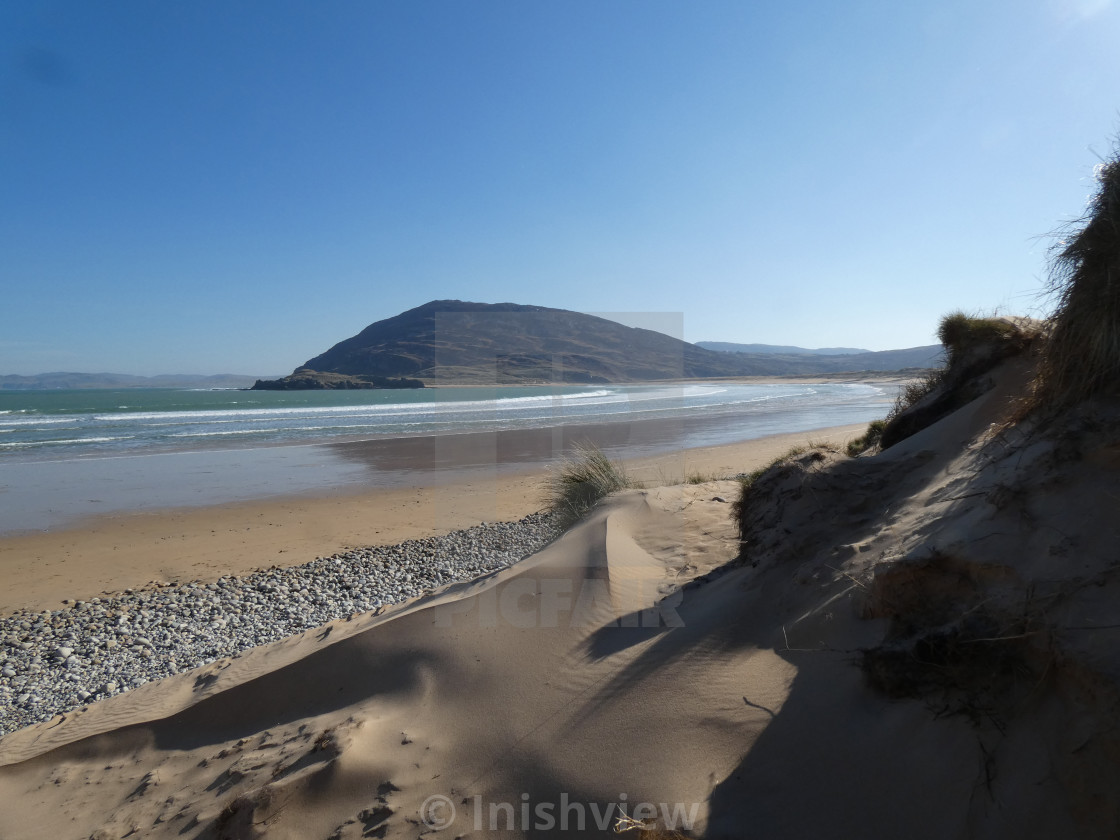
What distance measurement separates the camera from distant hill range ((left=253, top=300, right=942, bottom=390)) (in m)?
55.8

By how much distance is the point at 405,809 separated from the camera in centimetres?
292

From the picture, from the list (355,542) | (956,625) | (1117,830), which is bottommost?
(355,542)

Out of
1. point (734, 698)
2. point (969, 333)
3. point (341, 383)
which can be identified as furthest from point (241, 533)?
point (341, 383)

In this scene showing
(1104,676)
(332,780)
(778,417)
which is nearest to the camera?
(1104,676)

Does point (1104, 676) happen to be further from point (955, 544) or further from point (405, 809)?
point (405, 809)

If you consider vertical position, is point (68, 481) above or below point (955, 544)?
below

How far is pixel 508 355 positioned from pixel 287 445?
4291 centimetres

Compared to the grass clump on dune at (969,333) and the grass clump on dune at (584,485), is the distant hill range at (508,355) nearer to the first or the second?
the grass clump on dune at (584,485)

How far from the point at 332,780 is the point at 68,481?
1615 cm

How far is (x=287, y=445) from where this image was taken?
2159 cm

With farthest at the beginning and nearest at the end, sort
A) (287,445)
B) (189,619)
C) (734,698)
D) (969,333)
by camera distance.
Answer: (287,445) < (189,619) < (969,333) < (734,698)

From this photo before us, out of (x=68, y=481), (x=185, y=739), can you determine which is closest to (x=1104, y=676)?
(x=185, y=739)

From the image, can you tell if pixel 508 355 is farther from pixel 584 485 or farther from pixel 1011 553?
pixel 1011 553

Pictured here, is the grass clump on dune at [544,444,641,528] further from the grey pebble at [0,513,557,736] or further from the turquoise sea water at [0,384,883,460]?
the turquoise sea water at [0,384,883,460]
